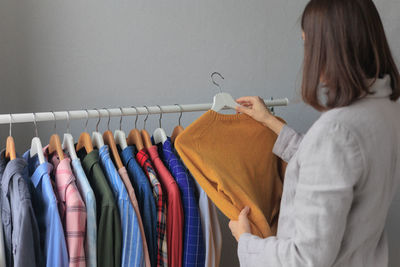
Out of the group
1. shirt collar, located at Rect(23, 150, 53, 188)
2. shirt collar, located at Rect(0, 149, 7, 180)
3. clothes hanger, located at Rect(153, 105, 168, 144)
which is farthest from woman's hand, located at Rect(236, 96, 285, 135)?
shirt collar, located at Rect(0, 149, 7, 180)

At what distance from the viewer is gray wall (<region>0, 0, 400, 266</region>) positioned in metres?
1.84

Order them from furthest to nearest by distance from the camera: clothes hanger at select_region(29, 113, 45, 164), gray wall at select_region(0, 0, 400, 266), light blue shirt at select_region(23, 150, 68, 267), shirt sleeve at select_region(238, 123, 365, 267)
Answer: gray wall at select_region(0, 0, 400, 266) < clothes hanger at select_region(29, 113, 45, 164) < light blue shirt at select_region(23, 150, 68, 267) < shirt sleeve at select_region(238, 123, 365, 267)

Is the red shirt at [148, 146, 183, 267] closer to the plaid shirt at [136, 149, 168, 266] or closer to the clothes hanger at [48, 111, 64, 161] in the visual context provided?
Result: the plaid shirt at [136, 149, 168, 266]

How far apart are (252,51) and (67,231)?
3.84 feet

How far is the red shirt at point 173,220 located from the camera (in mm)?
1325

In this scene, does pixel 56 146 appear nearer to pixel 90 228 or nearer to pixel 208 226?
pixel 90 228

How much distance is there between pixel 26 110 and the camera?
1.87 m

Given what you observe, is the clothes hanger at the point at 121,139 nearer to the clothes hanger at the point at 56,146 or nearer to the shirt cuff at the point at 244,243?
the clothes hanger at the point at 56,146

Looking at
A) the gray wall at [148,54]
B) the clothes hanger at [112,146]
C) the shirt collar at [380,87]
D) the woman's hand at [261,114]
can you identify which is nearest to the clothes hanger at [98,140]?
Answer: the clothes hanger at [112,146]

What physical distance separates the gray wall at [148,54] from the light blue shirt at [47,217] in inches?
27.2

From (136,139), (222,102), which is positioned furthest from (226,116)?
(136,139)

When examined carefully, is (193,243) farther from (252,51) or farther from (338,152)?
(252,51)

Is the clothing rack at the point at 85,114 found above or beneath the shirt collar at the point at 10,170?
above

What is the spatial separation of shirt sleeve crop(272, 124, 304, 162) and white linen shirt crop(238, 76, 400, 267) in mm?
271
